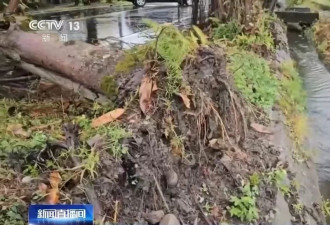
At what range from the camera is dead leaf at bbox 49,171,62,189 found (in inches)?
68.2

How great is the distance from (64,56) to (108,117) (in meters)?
0.80

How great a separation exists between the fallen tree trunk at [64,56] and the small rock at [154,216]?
0.98 meters

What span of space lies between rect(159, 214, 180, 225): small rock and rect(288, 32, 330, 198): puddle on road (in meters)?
1.82

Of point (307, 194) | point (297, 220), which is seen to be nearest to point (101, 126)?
point (297, 220)

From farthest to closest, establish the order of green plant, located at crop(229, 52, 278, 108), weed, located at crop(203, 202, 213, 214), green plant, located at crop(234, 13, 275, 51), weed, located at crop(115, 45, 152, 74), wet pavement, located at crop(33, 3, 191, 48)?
1. green plant, located at crop(234, 13, 275, 51)
2. wet pavement, located at crop(33, 3, 191, 48)
3. green plant, located at crop(229, 52, 278, 108)
4. weed, located at crop(115, 45, 152, 74)
5. weed, located at crop(203, 202, 213, 214)

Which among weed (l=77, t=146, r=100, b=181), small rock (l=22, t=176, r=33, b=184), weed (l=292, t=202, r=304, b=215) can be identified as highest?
weed (l=77, t=146, r=100, b=181)

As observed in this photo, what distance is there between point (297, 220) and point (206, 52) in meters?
0.96

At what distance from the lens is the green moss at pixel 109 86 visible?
7.95 feet

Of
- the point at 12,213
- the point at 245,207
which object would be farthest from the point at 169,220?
the point at 12,213

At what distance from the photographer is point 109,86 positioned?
2469 mm

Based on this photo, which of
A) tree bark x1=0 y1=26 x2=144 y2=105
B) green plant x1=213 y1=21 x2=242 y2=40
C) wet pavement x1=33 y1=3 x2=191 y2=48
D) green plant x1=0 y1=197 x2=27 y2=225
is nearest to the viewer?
green plant x1=0 y1=197 x2=27 y2=225

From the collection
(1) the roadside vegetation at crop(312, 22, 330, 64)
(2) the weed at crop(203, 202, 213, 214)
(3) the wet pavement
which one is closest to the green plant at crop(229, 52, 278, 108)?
(3) the wet pavement

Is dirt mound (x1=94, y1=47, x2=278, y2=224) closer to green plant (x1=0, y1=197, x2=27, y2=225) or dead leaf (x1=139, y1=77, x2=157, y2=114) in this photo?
dead leaf (x1=139, y1=77, x2=157, y2=114)
